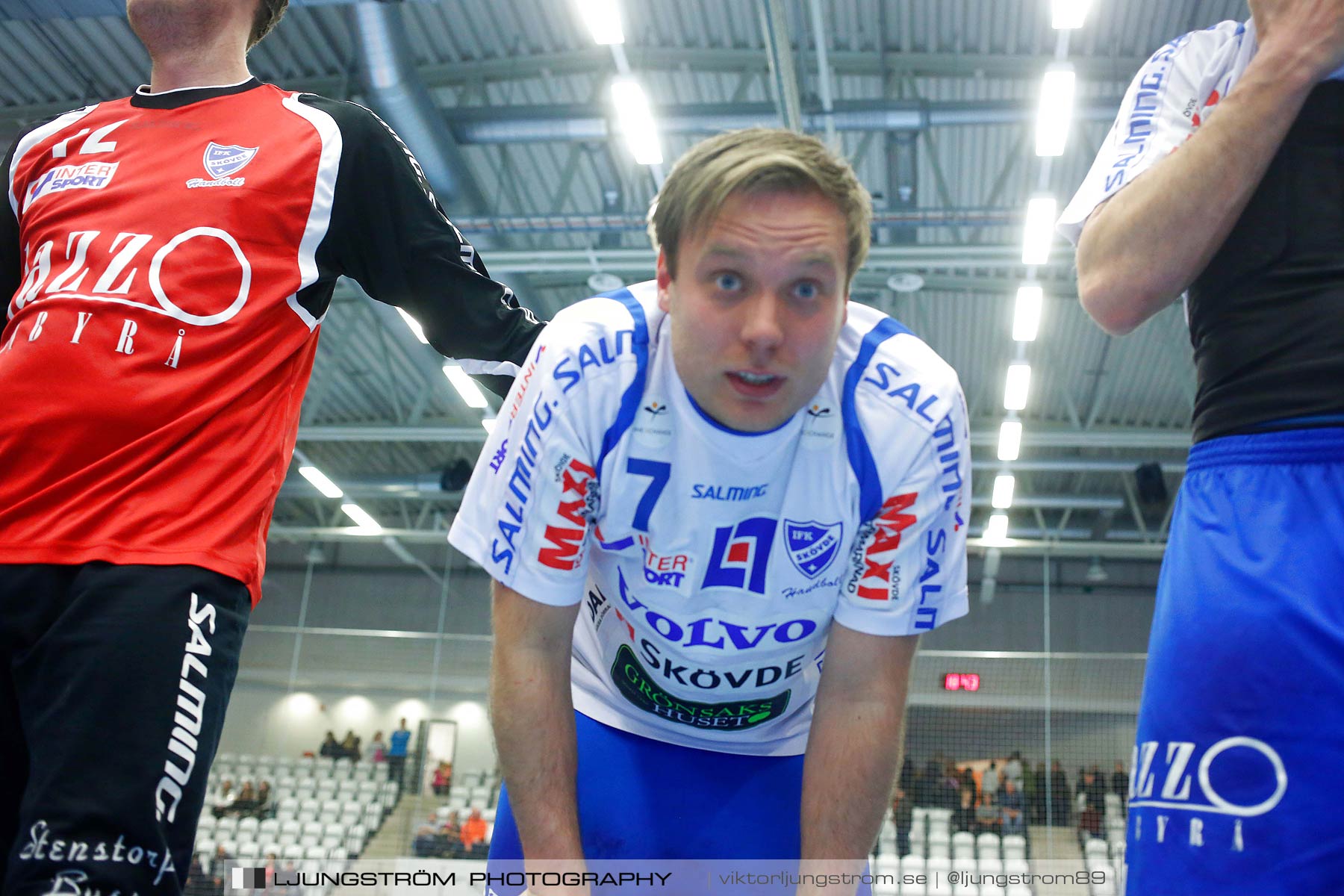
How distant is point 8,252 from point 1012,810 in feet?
52.9

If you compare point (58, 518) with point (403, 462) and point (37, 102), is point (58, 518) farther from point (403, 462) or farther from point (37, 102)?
point (403, 462)

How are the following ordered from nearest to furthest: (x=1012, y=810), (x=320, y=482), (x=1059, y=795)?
1. (x=1012, y=810)
2. (x=1059, y=795)
3. (x=320, y=482)

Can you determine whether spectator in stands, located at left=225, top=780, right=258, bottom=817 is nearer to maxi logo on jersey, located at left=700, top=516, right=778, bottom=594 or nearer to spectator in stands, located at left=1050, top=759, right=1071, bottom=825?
spectator in stands, located at left=1050, top=759, right=1071, bottom=825

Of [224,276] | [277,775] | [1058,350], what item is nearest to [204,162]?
[224,276]

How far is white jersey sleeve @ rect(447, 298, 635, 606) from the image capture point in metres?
2.11

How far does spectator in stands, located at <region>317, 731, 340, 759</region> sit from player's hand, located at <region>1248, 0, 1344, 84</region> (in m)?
22.3

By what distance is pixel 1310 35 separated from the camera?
169 centimetres

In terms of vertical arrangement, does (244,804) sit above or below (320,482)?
below

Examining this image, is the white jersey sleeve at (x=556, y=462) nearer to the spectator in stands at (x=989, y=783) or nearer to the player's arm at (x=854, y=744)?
the player's arm at (x=854, y=744)

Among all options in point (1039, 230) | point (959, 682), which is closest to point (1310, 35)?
point (1039, 230)

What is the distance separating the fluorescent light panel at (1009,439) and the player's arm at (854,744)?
1540cm

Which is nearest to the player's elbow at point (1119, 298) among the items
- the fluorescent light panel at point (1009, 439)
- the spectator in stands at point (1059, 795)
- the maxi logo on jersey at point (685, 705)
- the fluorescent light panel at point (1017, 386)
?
the maxi logo on jersey at point (685, 705)

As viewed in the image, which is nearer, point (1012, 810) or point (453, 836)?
point (1012, 810)

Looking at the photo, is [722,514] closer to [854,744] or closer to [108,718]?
[854,744]
